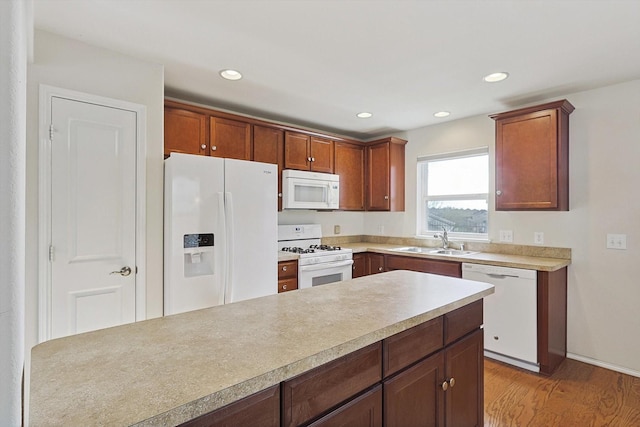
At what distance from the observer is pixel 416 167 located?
429 centimetres

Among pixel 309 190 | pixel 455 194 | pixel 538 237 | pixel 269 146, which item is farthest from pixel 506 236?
pixel 269 146

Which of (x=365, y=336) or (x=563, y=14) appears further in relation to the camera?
(x=563, y=14)

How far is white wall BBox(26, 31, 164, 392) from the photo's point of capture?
2.00 m

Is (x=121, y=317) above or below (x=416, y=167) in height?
below

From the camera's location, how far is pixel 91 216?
7.19 ft

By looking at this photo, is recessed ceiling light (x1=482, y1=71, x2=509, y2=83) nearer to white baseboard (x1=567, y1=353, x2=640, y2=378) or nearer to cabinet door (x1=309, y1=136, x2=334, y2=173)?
cabinet door (x1=309, y1=136, x2=334, y2=173)

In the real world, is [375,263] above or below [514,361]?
above

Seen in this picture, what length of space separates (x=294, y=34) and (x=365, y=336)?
70.6 inches

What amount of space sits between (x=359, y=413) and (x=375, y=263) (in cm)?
288

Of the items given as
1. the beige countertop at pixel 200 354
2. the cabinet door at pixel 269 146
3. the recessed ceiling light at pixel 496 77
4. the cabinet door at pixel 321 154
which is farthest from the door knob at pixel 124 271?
the recessed ceiling light at pixel 496 77

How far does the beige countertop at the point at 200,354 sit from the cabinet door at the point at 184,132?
1.89m

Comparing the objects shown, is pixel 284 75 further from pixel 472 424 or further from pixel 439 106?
pixel 472 424

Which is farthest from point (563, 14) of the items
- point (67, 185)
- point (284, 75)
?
point (67, 185)

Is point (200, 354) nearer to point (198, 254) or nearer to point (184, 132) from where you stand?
point (198, 254)
